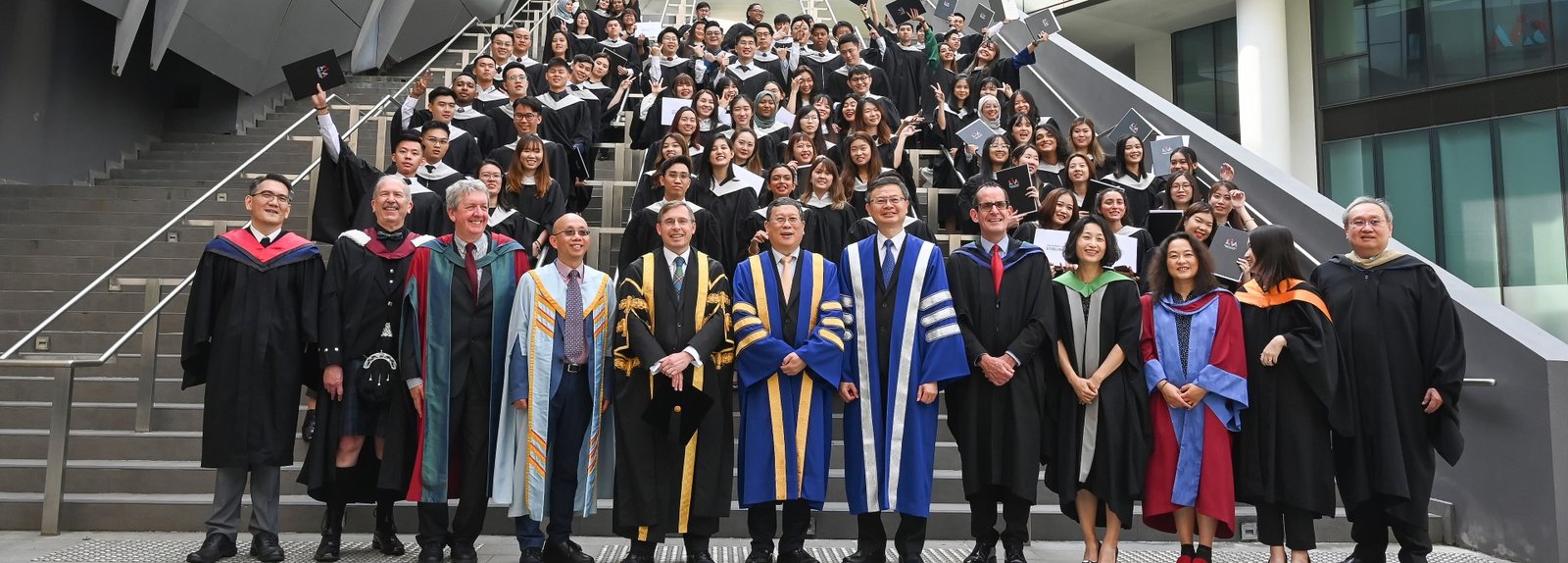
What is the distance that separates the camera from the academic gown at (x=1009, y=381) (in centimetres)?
454

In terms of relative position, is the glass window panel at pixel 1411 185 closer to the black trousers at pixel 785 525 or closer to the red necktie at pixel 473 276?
the black trousers at pixel 785 525

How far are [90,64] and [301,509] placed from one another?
32.0 feet

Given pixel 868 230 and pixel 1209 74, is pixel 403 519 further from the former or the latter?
pixel 1209 74

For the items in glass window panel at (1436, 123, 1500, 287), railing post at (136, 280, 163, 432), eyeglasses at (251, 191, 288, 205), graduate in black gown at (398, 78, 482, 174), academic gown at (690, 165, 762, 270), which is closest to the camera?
eyeglasses at (251, 191, 288, 205)

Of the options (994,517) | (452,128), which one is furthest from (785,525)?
(452,128)

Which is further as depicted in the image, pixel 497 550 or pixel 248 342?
pixel 497 550

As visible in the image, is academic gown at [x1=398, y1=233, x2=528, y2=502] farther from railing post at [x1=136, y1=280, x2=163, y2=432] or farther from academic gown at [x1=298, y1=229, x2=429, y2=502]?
railing post at [x1=136, y1=280, x2=163, y2=432]

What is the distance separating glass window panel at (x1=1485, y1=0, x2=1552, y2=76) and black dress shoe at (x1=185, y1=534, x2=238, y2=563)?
17.6 m

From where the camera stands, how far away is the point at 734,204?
22.9ft

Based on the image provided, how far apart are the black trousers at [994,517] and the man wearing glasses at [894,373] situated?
0.27 metres

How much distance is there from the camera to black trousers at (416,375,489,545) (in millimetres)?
4598

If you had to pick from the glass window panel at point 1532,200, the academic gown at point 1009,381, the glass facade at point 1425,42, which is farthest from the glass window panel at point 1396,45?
the academic gown at point 1009,381

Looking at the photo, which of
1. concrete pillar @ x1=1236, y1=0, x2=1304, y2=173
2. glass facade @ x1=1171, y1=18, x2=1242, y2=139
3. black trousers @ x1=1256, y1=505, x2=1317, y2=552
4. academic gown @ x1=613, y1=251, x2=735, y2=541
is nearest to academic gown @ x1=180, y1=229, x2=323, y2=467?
academic gown @ x1=613, y1=251, x2=735, y2=541

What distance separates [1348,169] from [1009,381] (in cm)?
1580
